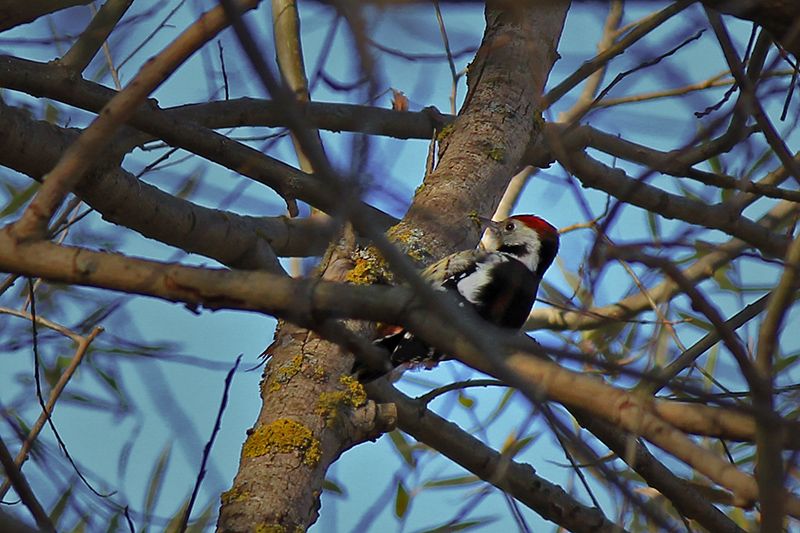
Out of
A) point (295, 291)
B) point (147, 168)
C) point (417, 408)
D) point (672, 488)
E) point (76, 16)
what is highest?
point (147, 168)

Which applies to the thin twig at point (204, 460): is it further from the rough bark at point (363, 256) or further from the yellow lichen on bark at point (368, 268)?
the yellow lichen on bark at point (368, 268)

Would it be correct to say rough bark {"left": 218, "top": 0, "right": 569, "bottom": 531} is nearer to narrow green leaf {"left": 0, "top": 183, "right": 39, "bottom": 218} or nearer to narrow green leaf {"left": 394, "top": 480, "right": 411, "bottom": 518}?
narrow green leaf {"left": 394, "top": 480, "right": 411, "bottom": 518}

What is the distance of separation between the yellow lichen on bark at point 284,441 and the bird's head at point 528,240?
209 cm

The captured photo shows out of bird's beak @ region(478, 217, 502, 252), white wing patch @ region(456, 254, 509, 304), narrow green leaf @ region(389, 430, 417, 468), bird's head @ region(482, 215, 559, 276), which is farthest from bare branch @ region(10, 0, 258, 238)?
bird's beak @ region(478, 217, 502, 252)

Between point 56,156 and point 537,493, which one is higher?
point 56,156

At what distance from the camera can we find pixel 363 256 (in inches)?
116

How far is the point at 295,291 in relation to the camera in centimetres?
138

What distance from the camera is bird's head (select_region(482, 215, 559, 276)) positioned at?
174 inches

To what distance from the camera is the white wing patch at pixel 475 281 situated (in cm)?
358

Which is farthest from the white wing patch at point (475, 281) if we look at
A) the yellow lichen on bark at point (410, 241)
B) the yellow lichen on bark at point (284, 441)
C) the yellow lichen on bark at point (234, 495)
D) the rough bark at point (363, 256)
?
the yellow lichen on bark at point (234, 495)

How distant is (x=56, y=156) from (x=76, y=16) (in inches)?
25.9

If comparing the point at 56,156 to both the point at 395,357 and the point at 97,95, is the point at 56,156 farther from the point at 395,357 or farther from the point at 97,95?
the point at 395,357

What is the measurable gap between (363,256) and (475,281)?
0.80 meters

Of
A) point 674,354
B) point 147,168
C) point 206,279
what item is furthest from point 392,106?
point 206,279
